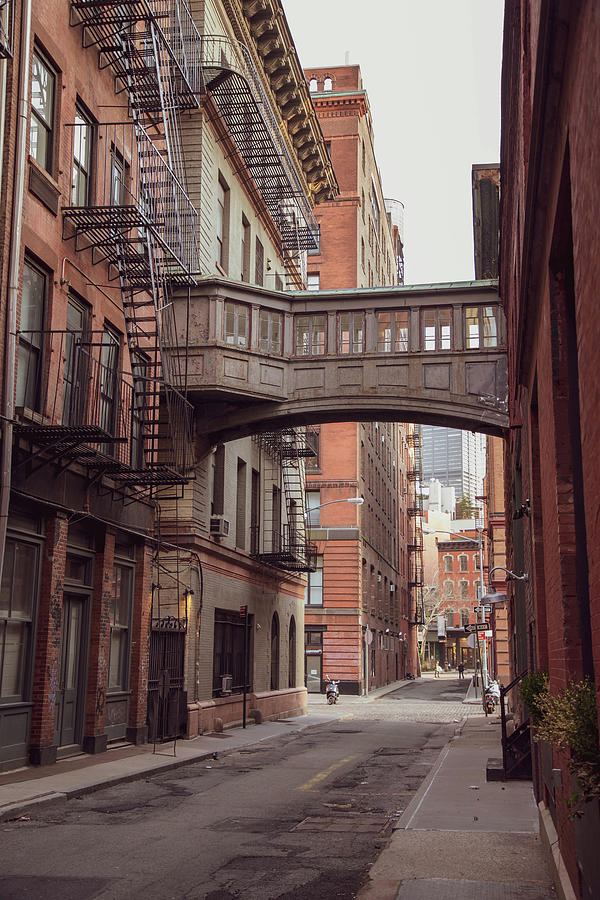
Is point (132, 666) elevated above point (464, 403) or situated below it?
below

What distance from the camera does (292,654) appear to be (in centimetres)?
3584

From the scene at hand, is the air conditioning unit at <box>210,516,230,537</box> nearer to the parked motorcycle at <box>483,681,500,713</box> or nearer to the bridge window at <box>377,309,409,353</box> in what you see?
the bridge window at <box>377,309,409,353</box>

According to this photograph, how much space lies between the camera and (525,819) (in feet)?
36.5

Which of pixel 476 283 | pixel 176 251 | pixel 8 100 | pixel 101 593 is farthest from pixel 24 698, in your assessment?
pixel 476 283

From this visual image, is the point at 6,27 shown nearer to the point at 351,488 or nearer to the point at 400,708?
the point at 400,708

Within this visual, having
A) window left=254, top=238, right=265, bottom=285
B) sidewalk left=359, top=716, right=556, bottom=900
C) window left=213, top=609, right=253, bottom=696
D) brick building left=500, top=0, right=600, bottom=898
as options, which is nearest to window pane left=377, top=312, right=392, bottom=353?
window left=254, top=238, right=265, bottom=285

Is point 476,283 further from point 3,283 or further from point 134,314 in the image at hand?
point 3,283

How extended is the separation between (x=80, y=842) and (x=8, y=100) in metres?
10.7

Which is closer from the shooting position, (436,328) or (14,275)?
(14,275)

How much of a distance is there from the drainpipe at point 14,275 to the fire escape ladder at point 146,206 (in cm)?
186

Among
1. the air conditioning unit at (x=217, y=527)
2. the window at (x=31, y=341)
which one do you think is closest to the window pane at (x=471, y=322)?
the air conditioning unit at (x=217, y=527)

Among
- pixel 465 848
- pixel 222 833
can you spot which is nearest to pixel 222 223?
pixel 222 833

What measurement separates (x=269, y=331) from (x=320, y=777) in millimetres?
11772

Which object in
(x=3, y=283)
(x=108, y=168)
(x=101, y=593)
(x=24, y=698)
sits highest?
(x=108, y=168)
